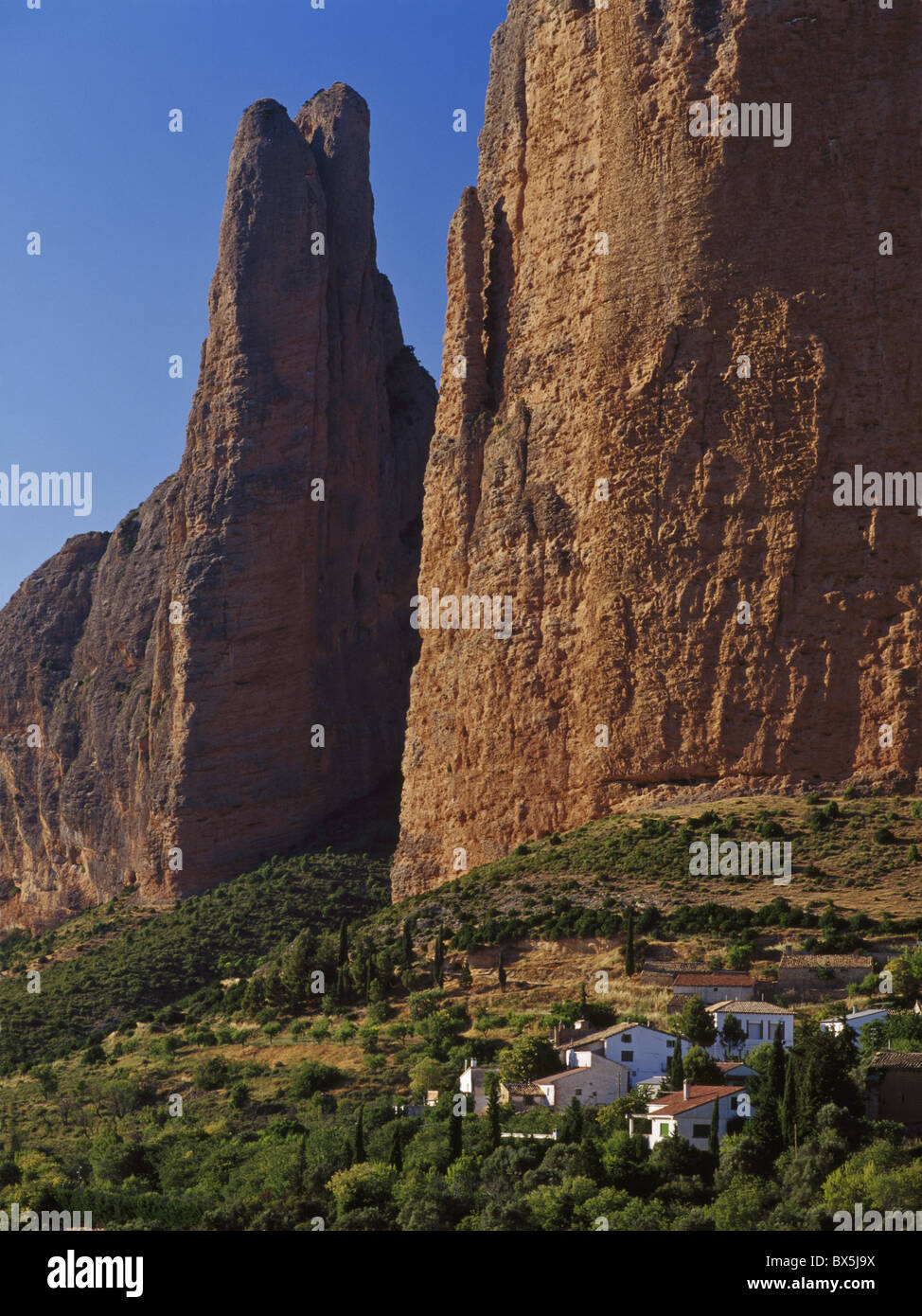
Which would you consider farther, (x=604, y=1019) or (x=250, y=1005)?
(x=250, y=1005)

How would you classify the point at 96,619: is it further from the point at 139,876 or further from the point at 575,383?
the point at 575,383

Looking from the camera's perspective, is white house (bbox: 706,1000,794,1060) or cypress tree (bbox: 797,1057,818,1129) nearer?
cypress tree (bbox: 797,1057,818,1129)

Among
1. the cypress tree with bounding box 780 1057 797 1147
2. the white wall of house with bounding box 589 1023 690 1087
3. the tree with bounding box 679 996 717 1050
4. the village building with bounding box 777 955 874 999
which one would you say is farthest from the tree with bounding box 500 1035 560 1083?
the cypress tree with bounding box 780 1057 797 1147

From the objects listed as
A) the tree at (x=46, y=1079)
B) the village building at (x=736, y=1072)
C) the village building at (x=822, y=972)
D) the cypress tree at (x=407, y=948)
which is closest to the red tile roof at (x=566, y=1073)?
the village building at (x=736, y=1072)

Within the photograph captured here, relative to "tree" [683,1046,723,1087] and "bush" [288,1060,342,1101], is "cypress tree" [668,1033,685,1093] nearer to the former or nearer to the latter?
"tree" [683,1046,723,1087]
